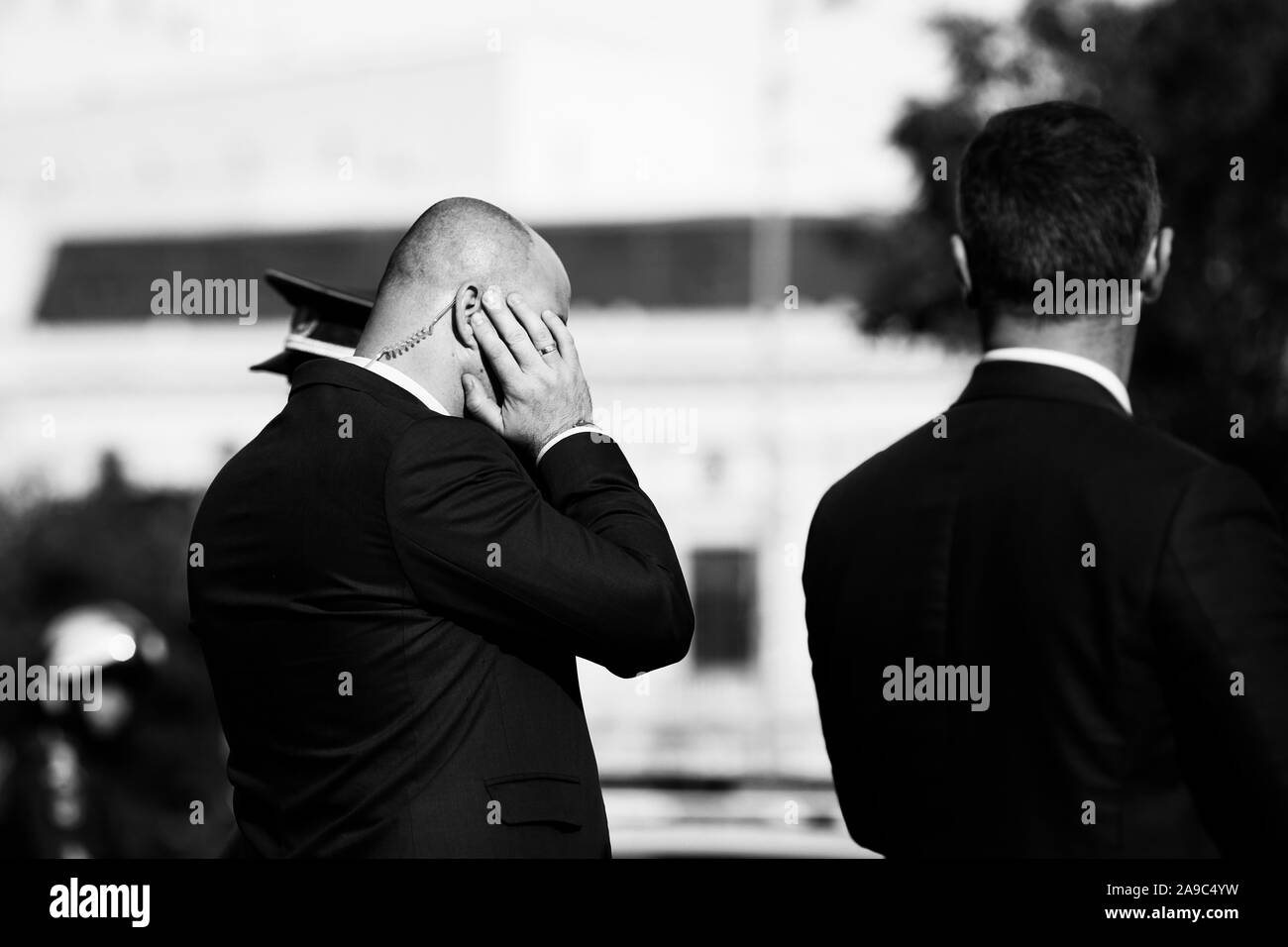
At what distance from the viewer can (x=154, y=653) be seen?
7.10m

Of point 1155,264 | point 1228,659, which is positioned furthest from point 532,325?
point 1228,659

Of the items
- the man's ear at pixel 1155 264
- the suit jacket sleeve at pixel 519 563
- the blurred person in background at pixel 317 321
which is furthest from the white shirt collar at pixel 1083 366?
the blurred person in background at pixel 317 321

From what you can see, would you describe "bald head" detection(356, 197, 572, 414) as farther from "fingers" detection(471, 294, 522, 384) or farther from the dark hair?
the dark hair

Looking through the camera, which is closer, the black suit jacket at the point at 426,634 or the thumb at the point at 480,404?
the black suit jacket at the point at 426,634

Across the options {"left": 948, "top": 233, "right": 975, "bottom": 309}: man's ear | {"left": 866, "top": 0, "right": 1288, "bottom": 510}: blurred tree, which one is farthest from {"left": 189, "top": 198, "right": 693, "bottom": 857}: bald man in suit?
{"left": 866, "top": 0, "right": 1288, "bottom": 510}: blurred tree

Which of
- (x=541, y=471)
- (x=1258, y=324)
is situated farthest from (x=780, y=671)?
(x=541, y=471)

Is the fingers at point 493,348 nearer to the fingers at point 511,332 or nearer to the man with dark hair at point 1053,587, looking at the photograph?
the fingers at point 511,332

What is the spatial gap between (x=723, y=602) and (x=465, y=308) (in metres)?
24.9

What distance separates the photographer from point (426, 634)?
2.58m

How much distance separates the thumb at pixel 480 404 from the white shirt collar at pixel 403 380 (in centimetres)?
4

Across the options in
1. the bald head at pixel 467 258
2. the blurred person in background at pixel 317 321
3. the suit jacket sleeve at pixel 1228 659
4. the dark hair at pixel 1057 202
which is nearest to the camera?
the suit jacket sleeve at pixel 1228 659

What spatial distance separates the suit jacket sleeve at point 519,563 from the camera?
2.53m

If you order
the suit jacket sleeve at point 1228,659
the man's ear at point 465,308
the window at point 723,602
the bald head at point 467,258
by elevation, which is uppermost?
the bald head at point 467,258

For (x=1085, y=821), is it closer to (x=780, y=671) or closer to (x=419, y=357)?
(x=419, y=357)
